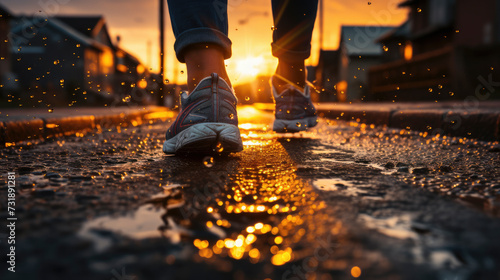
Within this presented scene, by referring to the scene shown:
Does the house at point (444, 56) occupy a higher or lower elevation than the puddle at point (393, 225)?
higher

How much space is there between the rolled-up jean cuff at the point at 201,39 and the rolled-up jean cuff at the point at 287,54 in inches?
44.9

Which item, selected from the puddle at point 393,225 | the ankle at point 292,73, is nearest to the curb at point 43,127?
the ankle at point 292,73

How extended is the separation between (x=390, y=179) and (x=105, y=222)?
978 millimetres

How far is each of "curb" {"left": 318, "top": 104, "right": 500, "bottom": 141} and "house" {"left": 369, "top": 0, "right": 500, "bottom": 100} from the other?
21.9 feet

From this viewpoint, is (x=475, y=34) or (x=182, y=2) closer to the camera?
(x=182, y=2)

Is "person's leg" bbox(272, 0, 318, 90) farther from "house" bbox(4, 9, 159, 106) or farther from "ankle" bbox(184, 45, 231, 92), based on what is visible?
"house" bbox(4, 9, 159, 106)

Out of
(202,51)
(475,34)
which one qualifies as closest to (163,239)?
(202,51)

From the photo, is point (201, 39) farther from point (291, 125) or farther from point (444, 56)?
point (444, 56)

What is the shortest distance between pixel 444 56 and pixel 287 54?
938 cm

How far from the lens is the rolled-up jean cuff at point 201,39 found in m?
2.22

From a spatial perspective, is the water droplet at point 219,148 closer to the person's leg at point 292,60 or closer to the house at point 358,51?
the person's leg at point 292,60

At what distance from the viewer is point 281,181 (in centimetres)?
145

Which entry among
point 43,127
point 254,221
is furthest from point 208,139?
point 43,127

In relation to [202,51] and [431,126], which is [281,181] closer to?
[202,51]
